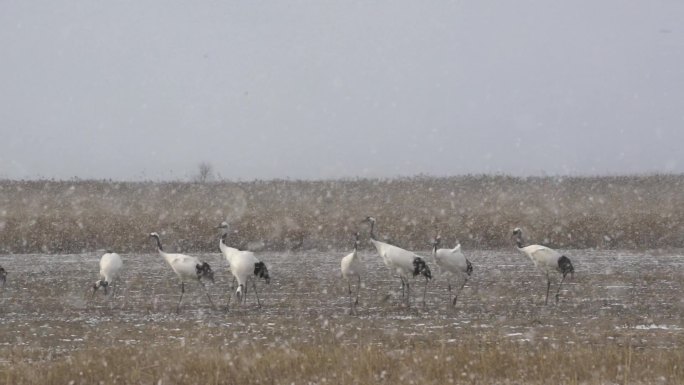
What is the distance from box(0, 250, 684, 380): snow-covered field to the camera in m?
11.9

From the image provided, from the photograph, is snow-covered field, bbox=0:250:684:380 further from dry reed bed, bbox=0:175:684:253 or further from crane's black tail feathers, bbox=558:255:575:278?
dry reed bed, bbox=0:175:684:253

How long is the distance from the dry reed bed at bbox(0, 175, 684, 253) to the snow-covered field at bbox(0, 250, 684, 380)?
464 centimetres

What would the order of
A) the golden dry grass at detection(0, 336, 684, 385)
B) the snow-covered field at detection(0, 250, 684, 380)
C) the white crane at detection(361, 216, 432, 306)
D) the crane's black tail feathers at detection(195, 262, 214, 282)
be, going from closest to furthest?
the golden dry grass at detection(0, 336, 684, 385) < the snow-covered field at detection(0, 250, 684, 380) < the crane's black tail feathers at detection(195, 262, 214, 282) < the white crane at detection(361, 216, 432, 306)

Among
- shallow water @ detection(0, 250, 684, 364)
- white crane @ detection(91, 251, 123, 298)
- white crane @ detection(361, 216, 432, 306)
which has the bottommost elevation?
shallow water @ detection(0, 250, 684, 364)

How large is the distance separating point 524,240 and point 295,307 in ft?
44.9

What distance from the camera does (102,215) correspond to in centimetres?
3112

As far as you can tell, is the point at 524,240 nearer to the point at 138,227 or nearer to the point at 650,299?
the point at 650,299

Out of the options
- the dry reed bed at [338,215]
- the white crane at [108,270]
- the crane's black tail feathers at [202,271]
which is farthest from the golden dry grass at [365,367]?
the dry reed bed at [338,215]

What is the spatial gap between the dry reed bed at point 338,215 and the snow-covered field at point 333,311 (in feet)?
15.2

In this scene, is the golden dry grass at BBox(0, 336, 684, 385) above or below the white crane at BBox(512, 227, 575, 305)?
below

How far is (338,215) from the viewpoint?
3197 centimetres

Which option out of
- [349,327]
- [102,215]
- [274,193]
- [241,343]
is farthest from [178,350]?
[274,193]

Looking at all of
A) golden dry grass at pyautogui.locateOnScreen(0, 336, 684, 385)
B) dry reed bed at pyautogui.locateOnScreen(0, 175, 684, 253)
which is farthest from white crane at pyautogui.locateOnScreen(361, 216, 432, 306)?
dry reed bed at pyautogui.locateOnScreen(0, 175, 684, 253)

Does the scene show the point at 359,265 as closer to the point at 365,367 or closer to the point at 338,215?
the point at 365,367
